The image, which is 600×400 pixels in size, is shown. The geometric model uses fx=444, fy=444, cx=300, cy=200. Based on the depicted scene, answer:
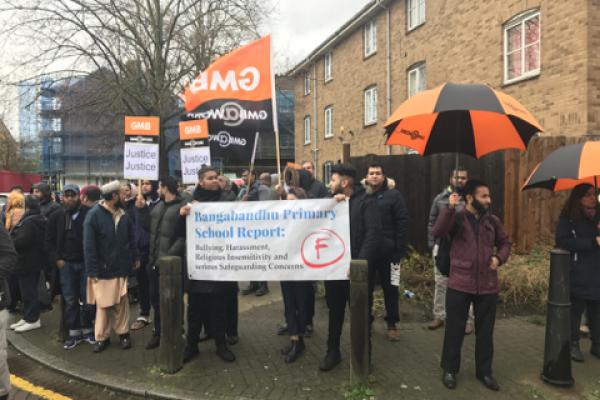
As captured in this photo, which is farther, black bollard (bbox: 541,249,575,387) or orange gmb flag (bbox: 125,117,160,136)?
orange gmb flag (bbox: 125,117,160,136)

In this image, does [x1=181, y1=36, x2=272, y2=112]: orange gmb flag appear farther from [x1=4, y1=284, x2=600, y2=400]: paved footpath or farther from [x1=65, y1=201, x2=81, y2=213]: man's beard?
[x1=4, y1=284, x2=600, y2=400]: paved footpath

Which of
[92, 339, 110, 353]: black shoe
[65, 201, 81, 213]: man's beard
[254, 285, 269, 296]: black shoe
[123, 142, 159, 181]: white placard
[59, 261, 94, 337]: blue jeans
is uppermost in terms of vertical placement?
[123, 142, 159, 181]: white placard

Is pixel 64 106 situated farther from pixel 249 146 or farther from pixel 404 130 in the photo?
pixel 404 130

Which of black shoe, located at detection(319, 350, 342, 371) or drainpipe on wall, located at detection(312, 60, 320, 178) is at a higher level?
drainpipe on wall, located at detection(312, 60, 320, 178)

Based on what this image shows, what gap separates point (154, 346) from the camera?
5.07 m

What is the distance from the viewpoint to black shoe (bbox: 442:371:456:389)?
390cm

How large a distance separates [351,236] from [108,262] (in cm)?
273

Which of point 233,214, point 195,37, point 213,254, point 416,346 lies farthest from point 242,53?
point 195,37

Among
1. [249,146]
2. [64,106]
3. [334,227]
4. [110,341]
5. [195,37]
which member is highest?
[195,37]

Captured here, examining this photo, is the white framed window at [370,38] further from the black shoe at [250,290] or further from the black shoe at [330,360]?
the black shoe at [330,360]

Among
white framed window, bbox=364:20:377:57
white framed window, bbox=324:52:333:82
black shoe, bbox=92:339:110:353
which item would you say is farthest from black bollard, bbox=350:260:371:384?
white framed window, bbox=324:52:333:82

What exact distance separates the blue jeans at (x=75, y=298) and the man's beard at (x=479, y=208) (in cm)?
433

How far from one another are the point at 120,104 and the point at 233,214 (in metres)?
15.7

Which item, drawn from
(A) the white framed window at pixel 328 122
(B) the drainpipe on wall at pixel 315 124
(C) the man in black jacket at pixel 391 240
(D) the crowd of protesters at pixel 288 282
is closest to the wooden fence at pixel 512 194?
(D) the crowd of protesters at pixel 288 282
